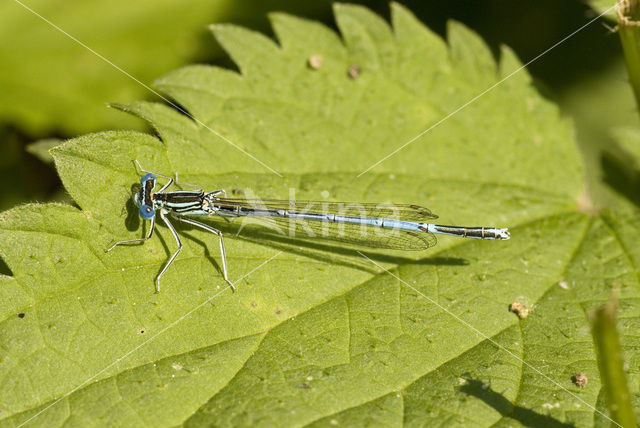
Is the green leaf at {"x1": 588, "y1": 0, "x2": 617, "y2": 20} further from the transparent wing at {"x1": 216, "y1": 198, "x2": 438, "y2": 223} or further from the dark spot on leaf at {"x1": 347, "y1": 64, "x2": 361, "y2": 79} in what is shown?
the transparent wing at {"x1": 216, "y1": 198, "x2": 438, "y2": 223}

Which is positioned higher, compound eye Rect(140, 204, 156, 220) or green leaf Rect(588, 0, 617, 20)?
green leaf Rect(588, 0, 617, 20)

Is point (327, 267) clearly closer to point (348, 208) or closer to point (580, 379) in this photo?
point (348, 208)

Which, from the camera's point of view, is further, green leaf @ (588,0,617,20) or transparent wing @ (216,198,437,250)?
green leaf @ (588,0,617,20)

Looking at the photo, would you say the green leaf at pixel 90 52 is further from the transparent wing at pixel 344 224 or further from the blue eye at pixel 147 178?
the transparent wing at pixel 344 224

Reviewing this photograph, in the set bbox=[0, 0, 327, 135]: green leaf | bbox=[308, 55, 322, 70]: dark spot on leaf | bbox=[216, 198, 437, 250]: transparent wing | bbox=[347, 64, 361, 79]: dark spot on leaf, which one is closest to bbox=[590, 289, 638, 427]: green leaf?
bbox=[216, 198, 437, 250]: transparent wing

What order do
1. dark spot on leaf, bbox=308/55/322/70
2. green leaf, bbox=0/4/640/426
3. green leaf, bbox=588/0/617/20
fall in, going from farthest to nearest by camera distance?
green leaf, bbox=588/0/617/20 < dark spot on leaf, bbox=308/55/322/70 < green leaf, bbox=0/4/640/426
